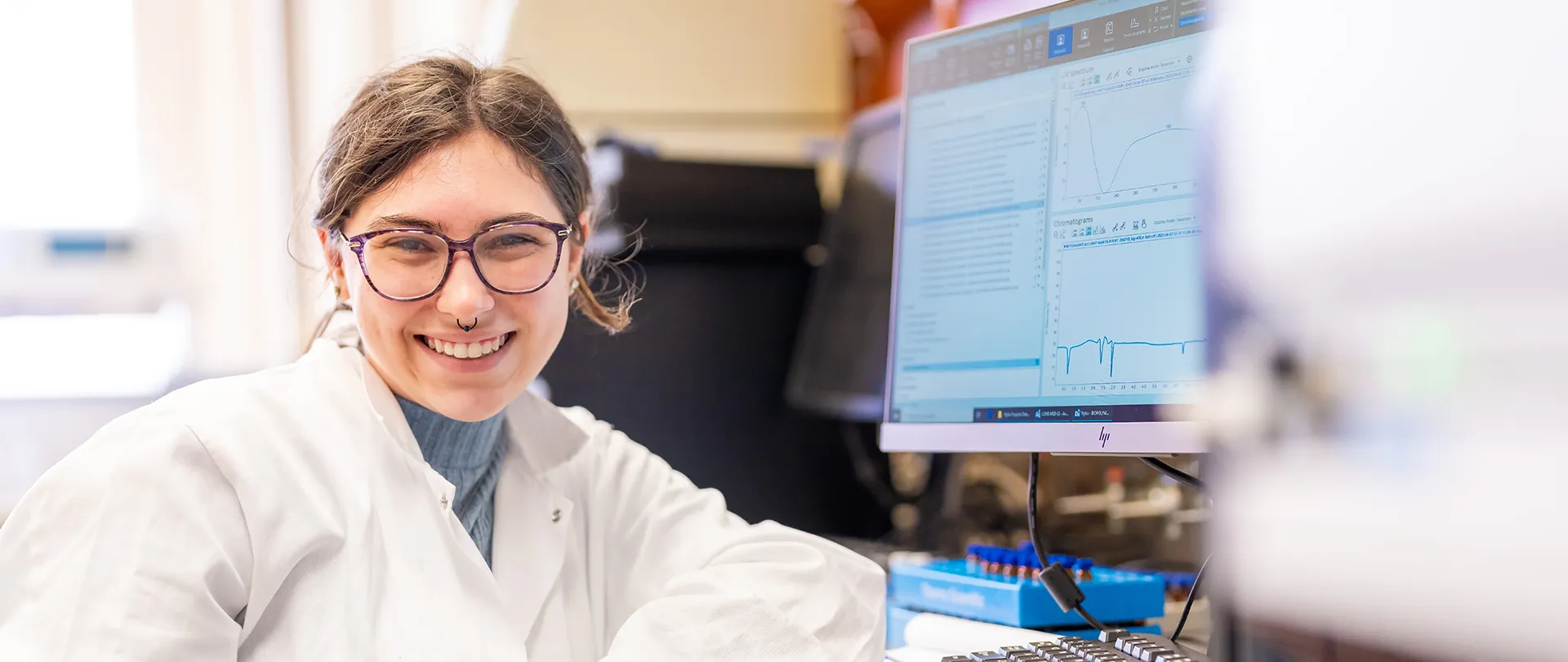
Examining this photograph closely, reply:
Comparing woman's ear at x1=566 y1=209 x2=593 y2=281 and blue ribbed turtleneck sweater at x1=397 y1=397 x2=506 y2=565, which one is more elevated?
woman's ear at x1=566 y1=209 x2=593 y2=281

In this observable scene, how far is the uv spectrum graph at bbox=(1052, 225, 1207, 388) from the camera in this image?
822 mm

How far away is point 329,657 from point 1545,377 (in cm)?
72

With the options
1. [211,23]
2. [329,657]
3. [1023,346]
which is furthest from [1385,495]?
[211,23]

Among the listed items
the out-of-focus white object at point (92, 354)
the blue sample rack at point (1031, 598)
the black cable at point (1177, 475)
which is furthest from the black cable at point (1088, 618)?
the out-of-focus white object at point (92, 354)

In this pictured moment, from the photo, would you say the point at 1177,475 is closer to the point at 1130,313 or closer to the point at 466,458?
the point at 1130,313

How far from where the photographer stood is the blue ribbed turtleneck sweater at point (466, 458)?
996mm


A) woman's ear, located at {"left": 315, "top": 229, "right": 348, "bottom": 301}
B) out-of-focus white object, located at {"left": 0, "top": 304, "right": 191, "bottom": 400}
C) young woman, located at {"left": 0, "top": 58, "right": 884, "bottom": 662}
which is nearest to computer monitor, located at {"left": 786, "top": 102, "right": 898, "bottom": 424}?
young woman, located at {"left": 0, "top": 58, "right": 884, "bottom": 662}

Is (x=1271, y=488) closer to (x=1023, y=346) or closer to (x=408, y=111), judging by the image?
(x=1023, y=346)

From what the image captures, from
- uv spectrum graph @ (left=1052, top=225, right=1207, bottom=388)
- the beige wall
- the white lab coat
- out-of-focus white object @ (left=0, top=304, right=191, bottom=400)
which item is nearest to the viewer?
the white lab coat

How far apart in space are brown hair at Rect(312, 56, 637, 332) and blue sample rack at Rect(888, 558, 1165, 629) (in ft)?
1.53

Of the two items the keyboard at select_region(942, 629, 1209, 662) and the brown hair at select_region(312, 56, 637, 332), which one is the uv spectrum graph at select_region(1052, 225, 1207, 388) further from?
the brown hair at select_region(312, 56, 637, 332)

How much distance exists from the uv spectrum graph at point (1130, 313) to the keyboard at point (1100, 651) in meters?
0.19

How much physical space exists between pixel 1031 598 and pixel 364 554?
1.71ft

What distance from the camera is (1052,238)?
92 cm
